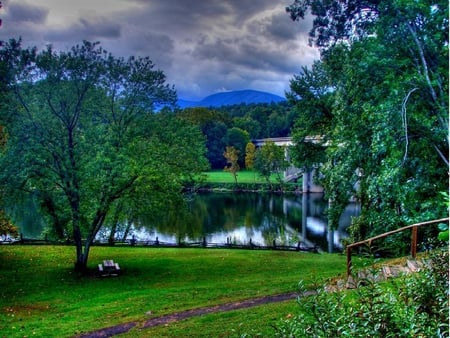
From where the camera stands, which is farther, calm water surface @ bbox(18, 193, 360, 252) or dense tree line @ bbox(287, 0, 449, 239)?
calm water surface @ bbox(18, 193, 360, 252)

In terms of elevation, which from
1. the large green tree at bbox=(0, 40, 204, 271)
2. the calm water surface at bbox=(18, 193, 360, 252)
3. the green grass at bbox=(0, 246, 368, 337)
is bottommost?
the green grass at bbox=(0, 246, 368, 337)

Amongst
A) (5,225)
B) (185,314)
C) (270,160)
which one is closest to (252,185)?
(270,160)

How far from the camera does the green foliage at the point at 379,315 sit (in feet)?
13.4

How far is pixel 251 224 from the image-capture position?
4103 centimetres

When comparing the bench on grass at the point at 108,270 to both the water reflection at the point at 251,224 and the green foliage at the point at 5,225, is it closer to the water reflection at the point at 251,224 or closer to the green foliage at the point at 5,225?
the green foliage at the point at 5,225

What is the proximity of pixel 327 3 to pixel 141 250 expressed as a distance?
18801 millimetres

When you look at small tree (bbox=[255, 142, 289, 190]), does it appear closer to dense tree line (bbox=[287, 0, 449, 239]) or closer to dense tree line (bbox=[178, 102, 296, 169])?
dense tree line (bbox=[178, 102, 296, 169])

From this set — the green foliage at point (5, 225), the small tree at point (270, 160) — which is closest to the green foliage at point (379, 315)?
the green foliage at point (5, 225)

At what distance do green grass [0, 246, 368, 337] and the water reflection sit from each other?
5747mm

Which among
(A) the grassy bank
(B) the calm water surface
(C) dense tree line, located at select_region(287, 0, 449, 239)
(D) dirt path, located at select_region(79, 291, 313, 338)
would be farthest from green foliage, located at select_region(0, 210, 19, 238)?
(A) the grassy bank

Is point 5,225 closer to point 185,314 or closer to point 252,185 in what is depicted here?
point 185,314

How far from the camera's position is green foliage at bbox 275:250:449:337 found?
4.09 m

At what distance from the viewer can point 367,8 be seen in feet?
49.8

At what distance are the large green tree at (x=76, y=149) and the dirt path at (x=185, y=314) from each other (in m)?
7.55
